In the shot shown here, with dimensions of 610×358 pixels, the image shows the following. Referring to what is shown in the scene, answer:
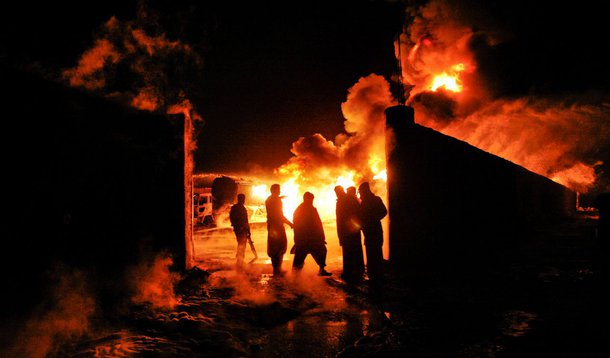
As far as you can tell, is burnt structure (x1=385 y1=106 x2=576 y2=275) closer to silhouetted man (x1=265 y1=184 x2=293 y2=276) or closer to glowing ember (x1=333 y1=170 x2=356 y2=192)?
silhouetted man (x1=265 y1=184 x2=293 y2=276)

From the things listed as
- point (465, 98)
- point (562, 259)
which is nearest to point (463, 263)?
point (562, 259)

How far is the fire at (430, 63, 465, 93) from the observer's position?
63.0 feet

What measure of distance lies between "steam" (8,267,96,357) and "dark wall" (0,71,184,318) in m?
0.27

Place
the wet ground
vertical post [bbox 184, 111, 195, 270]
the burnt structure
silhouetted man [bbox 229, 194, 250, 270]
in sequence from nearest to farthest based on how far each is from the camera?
the wet ground
vertical post [bbox 184, 111, 195, 270]
the burnt structure
silhouetted man [bbox 229, 194, 250, 270]

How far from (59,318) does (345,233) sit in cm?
523

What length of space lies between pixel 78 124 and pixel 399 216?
7176 mm

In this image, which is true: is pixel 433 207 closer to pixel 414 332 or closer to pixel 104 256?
pixel 414 332

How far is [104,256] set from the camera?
22.8 ft

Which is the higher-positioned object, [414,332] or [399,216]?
[399,216]

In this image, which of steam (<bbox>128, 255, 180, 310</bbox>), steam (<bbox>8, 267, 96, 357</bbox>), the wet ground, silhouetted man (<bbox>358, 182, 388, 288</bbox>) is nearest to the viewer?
the wet ground

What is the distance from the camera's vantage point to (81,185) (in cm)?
678

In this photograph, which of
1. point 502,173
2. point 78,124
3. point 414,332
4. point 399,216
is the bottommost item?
point 414,332

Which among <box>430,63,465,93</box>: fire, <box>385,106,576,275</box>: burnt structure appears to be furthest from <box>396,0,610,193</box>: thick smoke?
<box>385,106,576,275</box>: burnt structure

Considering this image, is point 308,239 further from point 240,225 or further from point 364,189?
point 240,225
